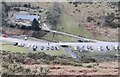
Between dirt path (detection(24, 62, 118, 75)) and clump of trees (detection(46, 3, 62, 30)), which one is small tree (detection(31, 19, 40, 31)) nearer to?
clump of trees (detection(46, 3, 62, 30))

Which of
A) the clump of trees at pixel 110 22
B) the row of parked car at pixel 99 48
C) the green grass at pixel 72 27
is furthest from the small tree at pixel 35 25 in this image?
the clump of trees at pixel 110 22

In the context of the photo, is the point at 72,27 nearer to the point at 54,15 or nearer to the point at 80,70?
the point at 54,15

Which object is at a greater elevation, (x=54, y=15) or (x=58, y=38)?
(x=54, y=15)

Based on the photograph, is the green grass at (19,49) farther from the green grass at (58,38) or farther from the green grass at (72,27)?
the green grass at (72,27)

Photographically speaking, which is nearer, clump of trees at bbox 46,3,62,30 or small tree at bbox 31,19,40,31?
small tree at bbox 31,19,40,31

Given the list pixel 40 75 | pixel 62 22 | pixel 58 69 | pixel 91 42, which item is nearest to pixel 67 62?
pixel 58 69

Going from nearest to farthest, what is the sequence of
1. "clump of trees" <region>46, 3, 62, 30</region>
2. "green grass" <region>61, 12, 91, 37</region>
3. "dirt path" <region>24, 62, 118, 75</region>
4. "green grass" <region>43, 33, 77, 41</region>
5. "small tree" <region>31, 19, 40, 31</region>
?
"dirt path" <region>24, 62, 118, 75</region>
"green grass" <region>43, 33, 77, 41</region>
"green grass" <region>61, 12, 91, 37</region>
"small tree" <region>31, 19, 40, 31</region>
"clump of trees" <region>46, 3, 62, 30</region>

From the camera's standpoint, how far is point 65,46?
21781 millimetres

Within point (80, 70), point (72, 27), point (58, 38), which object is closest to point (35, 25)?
point (58, 38)

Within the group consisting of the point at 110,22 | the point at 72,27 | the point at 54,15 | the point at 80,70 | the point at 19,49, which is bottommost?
the point at 80,70

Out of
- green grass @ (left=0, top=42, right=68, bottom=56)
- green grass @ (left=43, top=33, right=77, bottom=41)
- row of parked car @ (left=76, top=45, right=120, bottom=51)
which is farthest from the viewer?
green grass @ (left=43, top=33, right=77, bottom=41)

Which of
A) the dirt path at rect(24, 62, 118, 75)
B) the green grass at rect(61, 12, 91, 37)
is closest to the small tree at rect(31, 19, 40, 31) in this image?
the green grass at rect(61, 12, 91, 37)

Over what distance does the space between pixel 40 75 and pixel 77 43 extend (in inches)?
276

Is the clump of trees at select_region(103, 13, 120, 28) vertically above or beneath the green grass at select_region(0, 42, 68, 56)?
above
